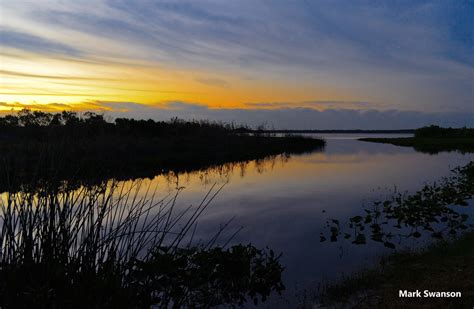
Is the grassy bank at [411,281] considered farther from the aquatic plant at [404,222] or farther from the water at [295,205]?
the aquatic plant at [404,222]

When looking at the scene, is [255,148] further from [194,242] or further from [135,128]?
[194,242]

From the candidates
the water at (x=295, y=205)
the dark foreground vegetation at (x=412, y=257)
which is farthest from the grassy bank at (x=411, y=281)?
the water at (x=295, y=205)

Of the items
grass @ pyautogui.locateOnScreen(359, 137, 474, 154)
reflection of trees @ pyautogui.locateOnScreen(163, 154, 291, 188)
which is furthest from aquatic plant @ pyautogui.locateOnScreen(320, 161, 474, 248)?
grass @ pyautogui.locateOnScreen(359, 137, 474, 154)

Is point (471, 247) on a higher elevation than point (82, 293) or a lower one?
lower

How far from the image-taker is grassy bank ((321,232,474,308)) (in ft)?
18.1

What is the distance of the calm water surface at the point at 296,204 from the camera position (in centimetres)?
812

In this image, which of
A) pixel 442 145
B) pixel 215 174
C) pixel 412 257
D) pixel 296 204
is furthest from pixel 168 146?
pixel 442 145

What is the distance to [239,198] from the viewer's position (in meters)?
16.1

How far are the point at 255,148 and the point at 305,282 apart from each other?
106 feet

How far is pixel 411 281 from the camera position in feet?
21.1

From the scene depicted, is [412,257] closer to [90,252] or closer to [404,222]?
[404,222]

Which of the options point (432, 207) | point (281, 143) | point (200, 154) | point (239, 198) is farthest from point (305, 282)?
point (281, 143)

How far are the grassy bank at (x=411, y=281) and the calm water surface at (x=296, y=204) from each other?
62 cm

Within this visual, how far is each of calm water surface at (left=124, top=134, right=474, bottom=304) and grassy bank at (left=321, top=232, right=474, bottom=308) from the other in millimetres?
617
